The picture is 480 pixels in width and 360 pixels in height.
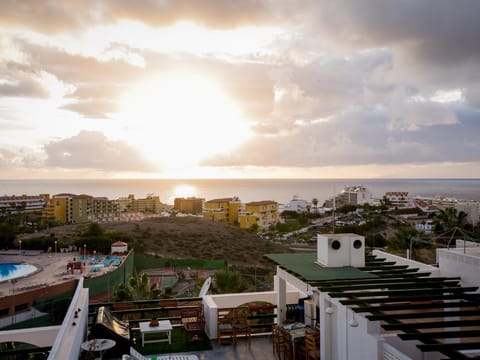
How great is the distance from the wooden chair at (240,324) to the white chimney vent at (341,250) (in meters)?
2.00

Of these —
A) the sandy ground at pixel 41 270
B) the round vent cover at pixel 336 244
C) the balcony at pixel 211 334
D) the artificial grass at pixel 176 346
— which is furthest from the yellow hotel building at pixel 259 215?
the round vent cover at pixel 336 244

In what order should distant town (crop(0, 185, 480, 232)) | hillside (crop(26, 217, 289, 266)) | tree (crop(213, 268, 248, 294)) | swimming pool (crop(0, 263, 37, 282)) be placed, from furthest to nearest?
distant town (crop(0, 185, 480, 232)), hillside (crop(26, 217, 289, 266)), swimming pool (crop(0, 263, 37, 282)), tree (crop(213, 268, 248, 294))

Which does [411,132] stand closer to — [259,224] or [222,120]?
[222,120]

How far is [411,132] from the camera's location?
44.4 meters

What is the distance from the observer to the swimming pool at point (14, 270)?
31797mm

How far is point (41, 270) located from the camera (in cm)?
3228

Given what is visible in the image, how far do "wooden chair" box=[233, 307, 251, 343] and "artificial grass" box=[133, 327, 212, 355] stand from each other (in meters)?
0.61

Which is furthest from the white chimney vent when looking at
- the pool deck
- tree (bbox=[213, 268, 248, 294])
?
the pool deck

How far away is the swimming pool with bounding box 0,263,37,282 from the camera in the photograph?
1252 inches

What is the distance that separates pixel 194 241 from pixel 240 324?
40.6 m

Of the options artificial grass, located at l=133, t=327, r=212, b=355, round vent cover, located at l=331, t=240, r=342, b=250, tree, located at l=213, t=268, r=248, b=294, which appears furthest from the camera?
tree, located at l=213, t=268, r=248, b=294

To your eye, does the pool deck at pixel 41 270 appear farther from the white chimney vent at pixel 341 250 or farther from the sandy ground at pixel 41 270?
the white chimney vent at pixel 341 250

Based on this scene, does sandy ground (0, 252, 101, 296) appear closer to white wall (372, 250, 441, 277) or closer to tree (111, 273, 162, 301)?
tree (111, 273, 162, 301)

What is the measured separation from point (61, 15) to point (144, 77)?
8664 millimetres
